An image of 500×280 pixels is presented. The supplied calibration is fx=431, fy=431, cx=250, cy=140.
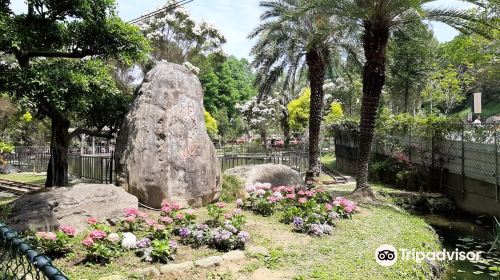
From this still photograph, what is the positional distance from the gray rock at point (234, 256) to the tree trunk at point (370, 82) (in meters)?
7.42

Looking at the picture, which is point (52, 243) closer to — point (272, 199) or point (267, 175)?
point (272, 199)

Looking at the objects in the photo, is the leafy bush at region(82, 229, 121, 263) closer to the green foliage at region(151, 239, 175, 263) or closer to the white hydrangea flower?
the white hydrangea flower

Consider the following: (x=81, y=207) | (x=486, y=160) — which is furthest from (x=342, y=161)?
(x=81, y=207)

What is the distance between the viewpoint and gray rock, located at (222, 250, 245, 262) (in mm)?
6461

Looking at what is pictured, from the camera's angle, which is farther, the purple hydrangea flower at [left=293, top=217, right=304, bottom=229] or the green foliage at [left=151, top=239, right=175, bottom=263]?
the purple hydrangea flower at [left=293, top=217, right=304, bottom=229]

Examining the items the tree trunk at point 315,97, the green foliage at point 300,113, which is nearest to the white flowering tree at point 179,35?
the green foliage at point 300,113

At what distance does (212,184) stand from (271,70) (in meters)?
10.3

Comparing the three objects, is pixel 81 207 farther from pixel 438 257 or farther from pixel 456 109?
pixel 456 109

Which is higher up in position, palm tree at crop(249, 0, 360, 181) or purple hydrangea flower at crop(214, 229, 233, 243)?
palm tree at crop(249, 0, 360, 181)

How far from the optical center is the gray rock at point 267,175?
11.9 m

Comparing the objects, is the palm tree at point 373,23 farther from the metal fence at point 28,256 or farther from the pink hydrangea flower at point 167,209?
the metal fence at point 28,256

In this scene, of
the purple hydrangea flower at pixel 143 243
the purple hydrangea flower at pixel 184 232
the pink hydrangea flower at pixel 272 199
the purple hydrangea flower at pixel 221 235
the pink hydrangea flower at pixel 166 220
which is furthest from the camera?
the pink hydrangea flower at pixel 272 199

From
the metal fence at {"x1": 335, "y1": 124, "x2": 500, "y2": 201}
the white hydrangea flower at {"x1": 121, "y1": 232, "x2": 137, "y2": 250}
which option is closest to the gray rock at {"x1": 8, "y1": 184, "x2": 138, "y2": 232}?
the white hydrangea flower at {"x1": 121, "y1": 232, "x2": 137, "y2": 250}

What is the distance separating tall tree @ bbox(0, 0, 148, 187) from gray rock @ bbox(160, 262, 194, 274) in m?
4.45
